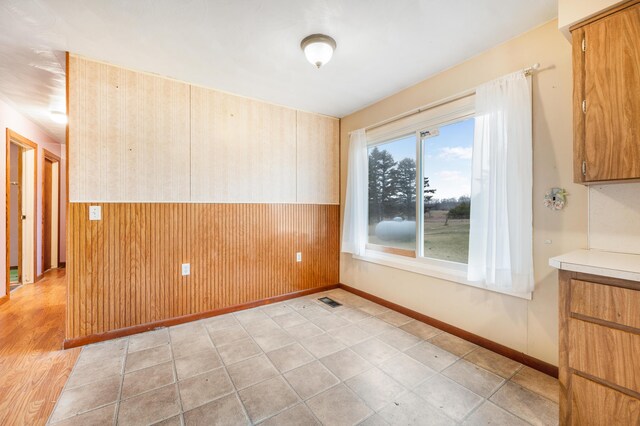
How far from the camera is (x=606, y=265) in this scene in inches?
50.5

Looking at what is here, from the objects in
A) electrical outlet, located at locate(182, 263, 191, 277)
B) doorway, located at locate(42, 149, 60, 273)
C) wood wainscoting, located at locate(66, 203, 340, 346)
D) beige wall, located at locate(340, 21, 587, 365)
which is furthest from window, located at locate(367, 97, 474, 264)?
doorway, located at locate(42, 149, 60, 273)

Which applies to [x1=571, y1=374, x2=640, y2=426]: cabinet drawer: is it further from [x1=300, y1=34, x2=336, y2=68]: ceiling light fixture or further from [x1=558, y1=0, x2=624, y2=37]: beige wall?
[x1=300, y1=34, x2=336, y2=68]: ceiling light fixture

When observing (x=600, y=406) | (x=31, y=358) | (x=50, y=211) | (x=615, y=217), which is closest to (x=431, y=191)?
(x=615, y=217)

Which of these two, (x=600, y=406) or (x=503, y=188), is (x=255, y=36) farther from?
(x=600, y=406)

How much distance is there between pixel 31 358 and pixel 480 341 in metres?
3.77

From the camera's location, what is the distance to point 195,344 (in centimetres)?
241

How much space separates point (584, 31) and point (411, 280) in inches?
93.4

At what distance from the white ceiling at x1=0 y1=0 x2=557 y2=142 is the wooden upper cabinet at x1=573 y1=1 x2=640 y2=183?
1.60 ft

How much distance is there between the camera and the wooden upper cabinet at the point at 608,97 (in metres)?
1.42

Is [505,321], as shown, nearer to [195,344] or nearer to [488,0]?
[488,0]

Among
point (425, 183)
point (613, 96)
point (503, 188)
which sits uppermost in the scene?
point (613, 96)

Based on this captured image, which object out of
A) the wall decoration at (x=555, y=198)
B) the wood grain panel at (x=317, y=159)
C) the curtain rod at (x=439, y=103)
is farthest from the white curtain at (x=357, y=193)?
the wall decoration at (x=555, y=198)

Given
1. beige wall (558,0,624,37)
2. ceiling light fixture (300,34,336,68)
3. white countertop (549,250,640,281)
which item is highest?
ceiling light fixture (300,34,336,68)

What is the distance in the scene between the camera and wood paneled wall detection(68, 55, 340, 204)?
2410 millimetres
